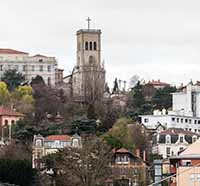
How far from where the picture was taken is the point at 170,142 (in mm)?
87188

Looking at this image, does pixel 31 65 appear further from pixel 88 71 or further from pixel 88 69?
pixel 88 71

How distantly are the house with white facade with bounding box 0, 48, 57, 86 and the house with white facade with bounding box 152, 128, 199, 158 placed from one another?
131 feet

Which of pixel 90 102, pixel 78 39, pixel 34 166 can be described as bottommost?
pixel 34 166

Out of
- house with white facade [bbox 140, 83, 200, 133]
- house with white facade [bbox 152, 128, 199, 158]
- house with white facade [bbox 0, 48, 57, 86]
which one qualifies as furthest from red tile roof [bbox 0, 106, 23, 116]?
house with white facade [bbox 0, 48, 57, 86]

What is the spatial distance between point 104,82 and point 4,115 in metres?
21.8

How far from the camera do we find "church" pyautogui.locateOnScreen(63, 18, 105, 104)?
10806 cm

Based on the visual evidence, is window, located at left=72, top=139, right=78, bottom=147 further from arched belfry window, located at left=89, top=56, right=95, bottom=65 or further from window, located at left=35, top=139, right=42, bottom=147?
arched belfry window, located at left=89, top=56, right=95, bottom=65

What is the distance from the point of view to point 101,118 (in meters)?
88.8

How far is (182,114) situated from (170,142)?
17825 mm

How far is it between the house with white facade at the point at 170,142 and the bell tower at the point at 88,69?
15824mm

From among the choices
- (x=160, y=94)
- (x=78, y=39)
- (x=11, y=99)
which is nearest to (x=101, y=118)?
(x=11, y=99)

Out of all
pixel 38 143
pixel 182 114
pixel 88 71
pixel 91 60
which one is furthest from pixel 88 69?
pixel 38 143

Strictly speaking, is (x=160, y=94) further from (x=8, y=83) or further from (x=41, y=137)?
(x=41, y=137)

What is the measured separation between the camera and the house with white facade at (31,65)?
420 feet
